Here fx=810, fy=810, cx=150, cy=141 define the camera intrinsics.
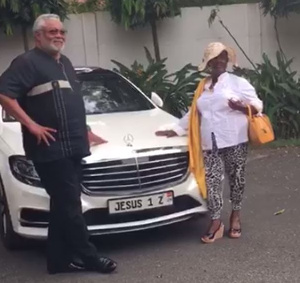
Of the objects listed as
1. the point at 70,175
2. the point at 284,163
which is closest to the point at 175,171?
the point at 70,175

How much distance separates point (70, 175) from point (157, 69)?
6.03 meters

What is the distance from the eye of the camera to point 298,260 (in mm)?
5922

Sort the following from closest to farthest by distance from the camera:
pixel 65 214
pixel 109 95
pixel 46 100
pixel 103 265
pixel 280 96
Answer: pixel 46 100
pixel 65 214
pixel 103 265
pixel 109 95
pixel 280 96

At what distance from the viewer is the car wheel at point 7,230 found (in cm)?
627

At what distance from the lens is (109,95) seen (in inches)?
303

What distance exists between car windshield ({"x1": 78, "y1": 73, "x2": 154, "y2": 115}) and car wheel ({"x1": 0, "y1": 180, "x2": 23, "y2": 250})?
129 cm

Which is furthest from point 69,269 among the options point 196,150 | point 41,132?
point 196,150

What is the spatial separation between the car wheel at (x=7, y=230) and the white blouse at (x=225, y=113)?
1610 millimetres

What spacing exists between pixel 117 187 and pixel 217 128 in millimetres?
914

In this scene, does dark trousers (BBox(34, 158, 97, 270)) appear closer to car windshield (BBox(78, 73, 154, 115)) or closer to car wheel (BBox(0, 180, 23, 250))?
car wheel (BBox(0, 180, 23, 250))

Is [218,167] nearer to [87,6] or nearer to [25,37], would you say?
[25,37]

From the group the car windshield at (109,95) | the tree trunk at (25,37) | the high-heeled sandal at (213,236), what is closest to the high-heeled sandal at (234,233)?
the high-heeled sandal at (213,236)

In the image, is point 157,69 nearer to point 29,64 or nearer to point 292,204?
point 292,204

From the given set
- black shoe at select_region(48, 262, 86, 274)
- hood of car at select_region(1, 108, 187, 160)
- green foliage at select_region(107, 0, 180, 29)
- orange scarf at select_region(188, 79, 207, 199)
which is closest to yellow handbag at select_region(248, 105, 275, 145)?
orange scarf at select_region(188, 79, 207, 199)
